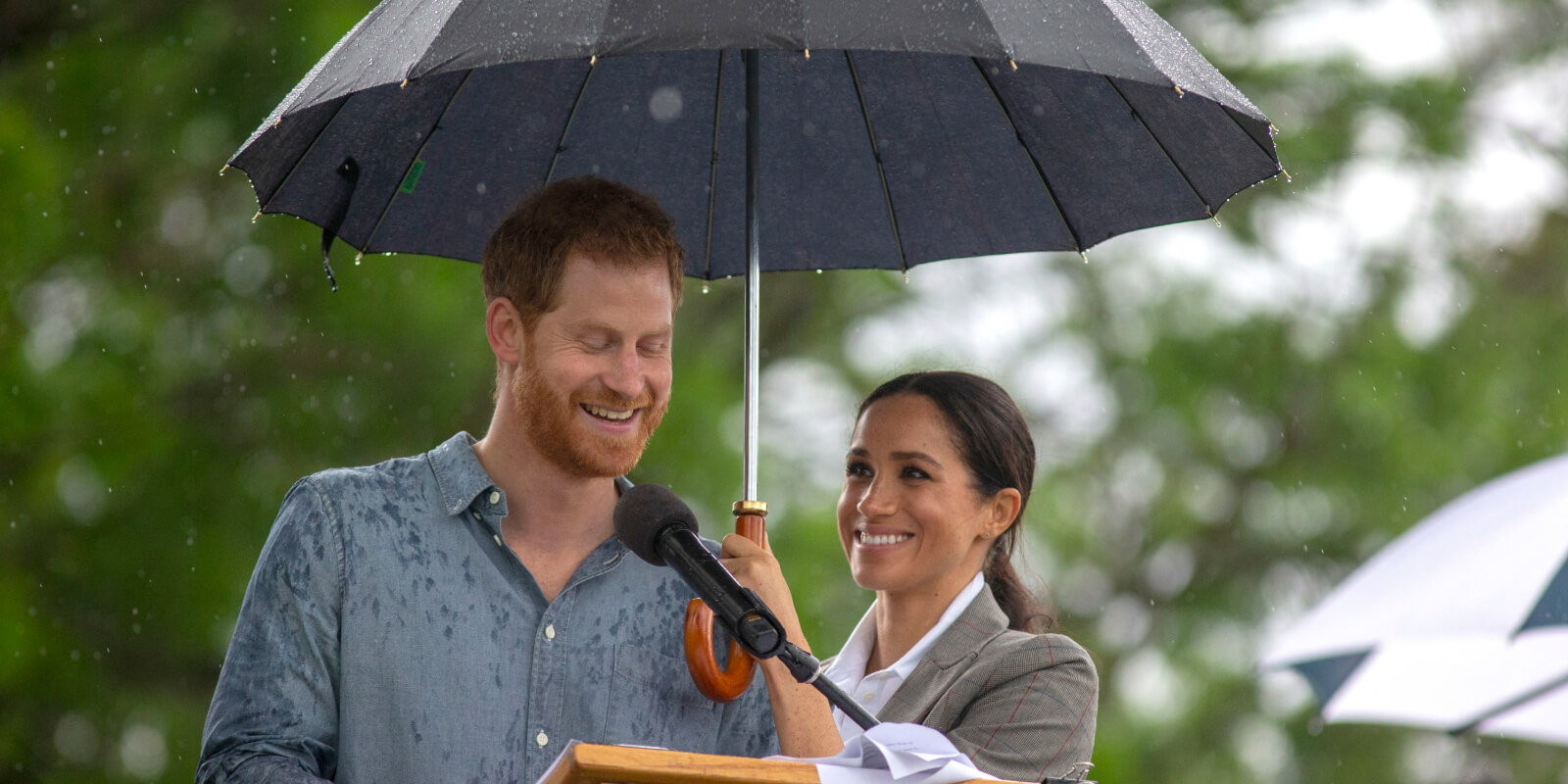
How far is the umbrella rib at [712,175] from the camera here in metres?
3.79

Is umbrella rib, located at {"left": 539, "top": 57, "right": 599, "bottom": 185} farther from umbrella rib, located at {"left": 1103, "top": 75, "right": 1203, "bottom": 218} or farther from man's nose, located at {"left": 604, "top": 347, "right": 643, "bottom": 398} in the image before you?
umbrella rib, located at {"left": 1103, "top": 75, "right": 1203, "bottom": 218}

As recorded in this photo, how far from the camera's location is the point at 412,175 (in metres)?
3.60

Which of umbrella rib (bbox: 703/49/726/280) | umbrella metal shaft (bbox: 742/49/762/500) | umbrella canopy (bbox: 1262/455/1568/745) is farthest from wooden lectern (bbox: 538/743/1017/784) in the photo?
umbrella canopy (bbox: 1262/455/1568/745)

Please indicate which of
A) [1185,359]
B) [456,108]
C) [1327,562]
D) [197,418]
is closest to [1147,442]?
[1185,359]

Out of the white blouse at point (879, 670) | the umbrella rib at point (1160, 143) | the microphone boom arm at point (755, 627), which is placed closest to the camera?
the microphone boom arm at point (755, 627)

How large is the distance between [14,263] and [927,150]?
464 centimetres

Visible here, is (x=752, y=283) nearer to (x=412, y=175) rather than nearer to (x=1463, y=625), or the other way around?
(x=412, y=175)

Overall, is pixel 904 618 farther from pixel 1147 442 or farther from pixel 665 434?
pixel 1147 442

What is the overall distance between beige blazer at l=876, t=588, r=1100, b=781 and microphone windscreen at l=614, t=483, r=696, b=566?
108 centimetres

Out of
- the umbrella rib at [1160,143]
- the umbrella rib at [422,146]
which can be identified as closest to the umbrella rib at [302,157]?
the umbrella rib at [422,146]

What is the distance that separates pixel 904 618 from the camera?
416cm

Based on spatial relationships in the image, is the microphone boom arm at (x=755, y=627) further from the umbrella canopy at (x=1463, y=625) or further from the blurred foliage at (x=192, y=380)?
the blurred foliage at (x=192, y=380)

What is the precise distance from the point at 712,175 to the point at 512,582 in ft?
3.99

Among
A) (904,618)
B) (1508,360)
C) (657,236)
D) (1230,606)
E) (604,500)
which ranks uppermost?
(657,236)
